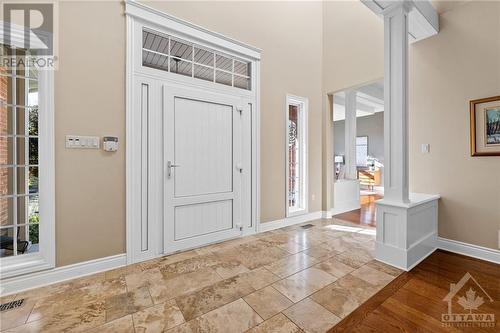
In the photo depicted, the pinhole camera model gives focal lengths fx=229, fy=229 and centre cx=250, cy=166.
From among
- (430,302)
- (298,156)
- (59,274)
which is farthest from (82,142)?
(430,302)

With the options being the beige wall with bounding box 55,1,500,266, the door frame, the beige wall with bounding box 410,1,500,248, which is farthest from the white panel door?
the beige wall with bounding box 410,1,500,248

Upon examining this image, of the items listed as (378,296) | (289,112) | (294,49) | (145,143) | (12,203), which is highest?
(294,49)

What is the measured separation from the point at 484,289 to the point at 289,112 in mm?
3351

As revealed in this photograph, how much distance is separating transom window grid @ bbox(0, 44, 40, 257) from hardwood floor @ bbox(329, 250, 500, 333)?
2.89 meters

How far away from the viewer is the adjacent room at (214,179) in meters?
1.86

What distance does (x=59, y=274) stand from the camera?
7.28ft

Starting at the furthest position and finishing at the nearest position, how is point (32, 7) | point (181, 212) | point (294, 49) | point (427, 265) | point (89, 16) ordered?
point (294, 49) < point (181, 212) < point (427, 265) < point (89, 16) < point (32, 7)

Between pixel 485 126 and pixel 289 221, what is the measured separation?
2.86 meters

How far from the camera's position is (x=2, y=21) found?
6.57ft

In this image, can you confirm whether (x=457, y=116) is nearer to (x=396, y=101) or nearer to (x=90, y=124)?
(x=396, y=101)

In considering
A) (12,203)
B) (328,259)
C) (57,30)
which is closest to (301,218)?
(328,259)

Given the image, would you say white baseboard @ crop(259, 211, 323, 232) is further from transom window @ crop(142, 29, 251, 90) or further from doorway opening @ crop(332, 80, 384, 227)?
transom window @ crop(142, 29, 251, 90)

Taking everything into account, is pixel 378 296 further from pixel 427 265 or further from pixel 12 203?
pixel 12 203

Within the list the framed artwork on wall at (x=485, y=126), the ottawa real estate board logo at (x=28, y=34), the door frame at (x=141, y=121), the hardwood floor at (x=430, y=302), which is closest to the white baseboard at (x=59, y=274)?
the door frame at (x=141, y=121)
